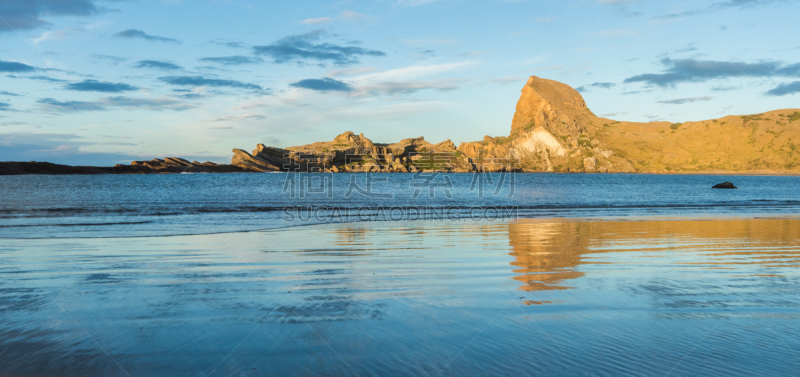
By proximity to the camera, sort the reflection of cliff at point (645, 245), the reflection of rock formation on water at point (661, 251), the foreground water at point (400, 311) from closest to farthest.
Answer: the foreground water at point (400, 311)
the reflection of rock formation on water at point (661, 251)
the reflection of cliff at point (645, 245)

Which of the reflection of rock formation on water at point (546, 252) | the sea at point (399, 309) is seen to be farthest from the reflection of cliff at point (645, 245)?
the sea at point (399, 309)

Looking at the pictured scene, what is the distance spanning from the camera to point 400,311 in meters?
5.93

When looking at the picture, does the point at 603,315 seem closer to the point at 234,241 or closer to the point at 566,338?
the point at 566,338

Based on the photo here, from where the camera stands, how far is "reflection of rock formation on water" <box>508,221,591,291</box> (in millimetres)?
7989

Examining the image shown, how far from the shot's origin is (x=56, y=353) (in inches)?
176

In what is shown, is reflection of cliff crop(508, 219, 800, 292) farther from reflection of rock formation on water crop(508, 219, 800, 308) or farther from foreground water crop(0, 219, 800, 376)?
foreground water crop(0, 219, 800, 376)

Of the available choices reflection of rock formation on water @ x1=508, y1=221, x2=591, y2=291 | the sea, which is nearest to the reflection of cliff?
reflection of rock formation on water @ x1=508, y1=221, x2=591, y2=291

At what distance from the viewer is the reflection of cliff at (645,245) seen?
918cm

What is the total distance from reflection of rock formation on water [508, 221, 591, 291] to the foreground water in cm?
9

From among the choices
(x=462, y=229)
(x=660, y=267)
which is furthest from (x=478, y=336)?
A: (x=462, y=229)

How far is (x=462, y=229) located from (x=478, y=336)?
11937 millimetres

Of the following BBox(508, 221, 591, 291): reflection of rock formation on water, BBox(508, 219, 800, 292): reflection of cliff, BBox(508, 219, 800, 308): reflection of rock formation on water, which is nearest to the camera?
BBox(508, 219, 800, 308): reflection of rock formation on water

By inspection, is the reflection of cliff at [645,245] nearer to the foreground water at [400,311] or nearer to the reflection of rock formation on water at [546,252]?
→ the reflection of rock formation on water at [546,252]

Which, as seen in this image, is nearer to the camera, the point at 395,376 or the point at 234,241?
the point at 395,376
